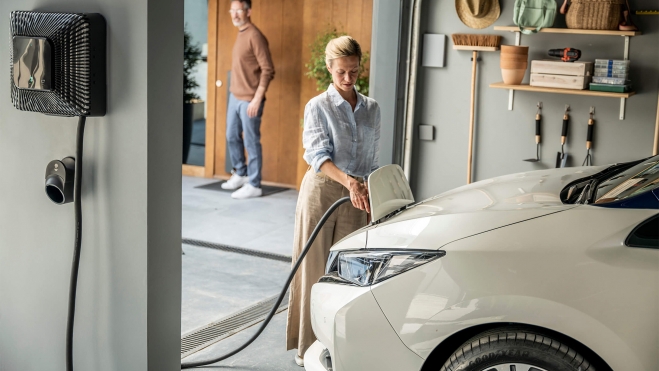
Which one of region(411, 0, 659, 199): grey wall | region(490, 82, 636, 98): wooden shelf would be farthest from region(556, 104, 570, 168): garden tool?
region(490, 82, 636, 98): wooden shelf

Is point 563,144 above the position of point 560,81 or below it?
below

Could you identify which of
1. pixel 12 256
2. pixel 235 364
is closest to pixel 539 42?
pixel 235 364

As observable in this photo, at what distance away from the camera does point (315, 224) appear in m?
3.59

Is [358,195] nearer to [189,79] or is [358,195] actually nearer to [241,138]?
[241,138]

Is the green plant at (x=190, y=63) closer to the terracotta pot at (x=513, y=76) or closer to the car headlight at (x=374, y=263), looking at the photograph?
the terracotta pot at (x=513, y=76)

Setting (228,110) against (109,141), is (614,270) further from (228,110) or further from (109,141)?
(228,110)

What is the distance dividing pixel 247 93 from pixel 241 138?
0.57m

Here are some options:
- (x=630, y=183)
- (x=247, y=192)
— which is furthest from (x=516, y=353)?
(x=247, y=192)

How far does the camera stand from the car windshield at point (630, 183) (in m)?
2.28

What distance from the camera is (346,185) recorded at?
3.36 meters

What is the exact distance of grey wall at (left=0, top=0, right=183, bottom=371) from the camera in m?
2.51

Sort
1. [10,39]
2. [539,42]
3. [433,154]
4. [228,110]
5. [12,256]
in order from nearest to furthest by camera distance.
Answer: [10,39] → [12,256] → [539,42] → [433,154] → [228,110]

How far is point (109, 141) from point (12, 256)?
2.35 feet

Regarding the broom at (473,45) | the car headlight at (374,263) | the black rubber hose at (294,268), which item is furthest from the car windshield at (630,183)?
the broom at (473,45)
